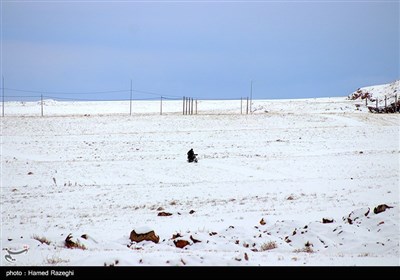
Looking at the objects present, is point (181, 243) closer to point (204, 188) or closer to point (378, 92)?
point (204, 188)


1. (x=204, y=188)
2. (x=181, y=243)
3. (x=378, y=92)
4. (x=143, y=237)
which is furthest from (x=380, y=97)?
(x=181, y=243)

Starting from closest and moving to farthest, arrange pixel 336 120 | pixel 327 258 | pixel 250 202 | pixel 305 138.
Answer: pixel 327 258, pixel 250 202, pixel 305 138, pixel 336 120

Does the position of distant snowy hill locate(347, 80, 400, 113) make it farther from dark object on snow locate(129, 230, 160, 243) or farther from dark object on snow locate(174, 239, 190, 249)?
dark object on snow locate(174, 239, 190, 249)

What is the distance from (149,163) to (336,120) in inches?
1007

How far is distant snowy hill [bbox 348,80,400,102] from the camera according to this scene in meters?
66.5

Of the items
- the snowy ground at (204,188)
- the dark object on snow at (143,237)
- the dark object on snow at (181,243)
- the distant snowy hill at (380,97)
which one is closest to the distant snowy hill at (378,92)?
the distant snowy hill at (380,97)

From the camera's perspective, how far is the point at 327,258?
9.38m

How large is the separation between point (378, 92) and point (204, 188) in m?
57.0

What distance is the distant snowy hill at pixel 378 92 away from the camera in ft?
218

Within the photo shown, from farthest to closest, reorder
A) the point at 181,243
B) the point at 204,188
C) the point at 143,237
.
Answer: the point at 204,188, the point at 143,237, the point at 181,243

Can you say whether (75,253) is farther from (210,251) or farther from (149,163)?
(149,163)

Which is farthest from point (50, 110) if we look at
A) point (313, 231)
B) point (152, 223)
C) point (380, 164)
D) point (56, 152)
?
point (313, 231)

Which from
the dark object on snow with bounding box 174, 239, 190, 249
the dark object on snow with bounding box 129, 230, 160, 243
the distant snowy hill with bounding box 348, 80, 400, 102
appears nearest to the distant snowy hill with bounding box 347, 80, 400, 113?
the distant snowy hill with bounding box 348, 80, 400, 102

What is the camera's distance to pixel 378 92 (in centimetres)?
7050
